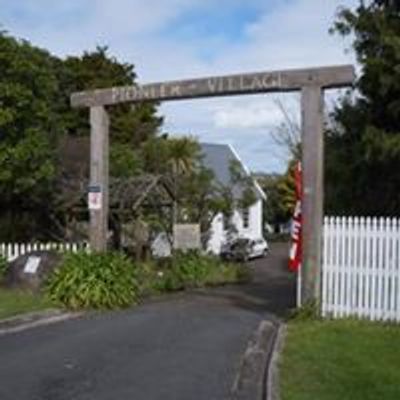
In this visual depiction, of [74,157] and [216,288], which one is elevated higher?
[74,157]

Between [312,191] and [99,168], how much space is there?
5.77 meters

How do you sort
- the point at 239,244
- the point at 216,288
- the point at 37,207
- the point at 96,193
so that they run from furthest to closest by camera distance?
the point at 239,244, the point at 37,207, the point at 216,288, the point at 96,193

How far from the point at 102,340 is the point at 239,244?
4141 cm

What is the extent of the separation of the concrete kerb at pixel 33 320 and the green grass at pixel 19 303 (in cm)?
27

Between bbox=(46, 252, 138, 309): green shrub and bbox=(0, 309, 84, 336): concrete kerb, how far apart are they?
0.78 m

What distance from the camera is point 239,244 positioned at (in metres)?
57.1

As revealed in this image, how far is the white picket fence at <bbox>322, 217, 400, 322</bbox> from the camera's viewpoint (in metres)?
18.2

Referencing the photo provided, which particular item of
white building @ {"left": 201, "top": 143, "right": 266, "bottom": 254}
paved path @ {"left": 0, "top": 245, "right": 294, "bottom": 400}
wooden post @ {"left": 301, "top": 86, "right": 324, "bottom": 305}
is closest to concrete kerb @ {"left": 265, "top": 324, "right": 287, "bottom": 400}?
paved path @ {"left": 0, "top": 245, "right": 294, "bottom": 400}

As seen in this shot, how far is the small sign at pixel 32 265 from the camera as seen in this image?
23.1 m

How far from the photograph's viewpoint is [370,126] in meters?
23.8

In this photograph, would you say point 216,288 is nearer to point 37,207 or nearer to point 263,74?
point 37,207

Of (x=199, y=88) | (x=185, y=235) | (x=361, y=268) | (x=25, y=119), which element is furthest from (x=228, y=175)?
(x=361, y=268)

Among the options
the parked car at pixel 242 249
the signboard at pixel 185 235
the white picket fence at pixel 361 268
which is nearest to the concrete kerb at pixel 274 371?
the white picket fence at pixel 361 268

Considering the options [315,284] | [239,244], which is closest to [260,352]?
[315,284]
